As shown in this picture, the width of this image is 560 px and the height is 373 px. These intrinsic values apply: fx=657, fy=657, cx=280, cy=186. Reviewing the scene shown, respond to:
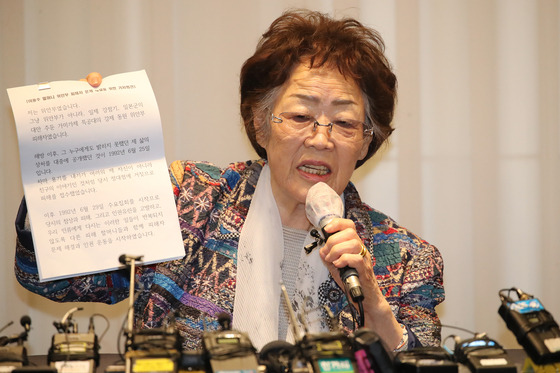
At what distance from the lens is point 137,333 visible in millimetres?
1330

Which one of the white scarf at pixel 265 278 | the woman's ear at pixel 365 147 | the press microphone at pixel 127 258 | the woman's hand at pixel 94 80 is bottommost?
the white scarf at pixel 265 278

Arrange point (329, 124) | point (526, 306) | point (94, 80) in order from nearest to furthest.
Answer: point (526, 306) → point (94, 80) → point (329, 124)

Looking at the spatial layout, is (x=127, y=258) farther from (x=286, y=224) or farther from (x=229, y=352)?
(x=286, y=224)

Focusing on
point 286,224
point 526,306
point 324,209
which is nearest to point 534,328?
point 526,306

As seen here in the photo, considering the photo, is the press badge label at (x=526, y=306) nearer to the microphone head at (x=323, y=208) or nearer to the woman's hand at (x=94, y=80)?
the microphone head at (x=323, y=208)

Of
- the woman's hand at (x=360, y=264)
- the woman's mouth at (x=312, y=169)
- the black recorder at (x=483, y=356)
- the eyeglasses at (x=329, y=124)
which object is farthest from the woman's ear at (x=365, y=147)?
the black recorder at (x=483, y=356)

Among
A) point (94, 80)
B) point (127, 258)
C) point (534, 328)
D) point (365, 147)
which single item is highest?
point (94, 80)

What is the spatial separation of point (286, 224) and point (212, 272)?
0.40 m

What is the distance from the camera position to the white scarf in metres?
2.16

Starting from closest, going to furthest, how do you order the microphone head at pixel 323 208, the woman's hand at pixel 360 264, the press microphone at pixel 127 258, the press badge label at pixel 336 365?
the press badge label at pixel 336 365
the press microphone at pixel 127 258
the woman's hand at pixel 360 264
the microphone head at pixel 323 208

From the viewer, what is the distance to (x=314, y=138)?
7.52 feet

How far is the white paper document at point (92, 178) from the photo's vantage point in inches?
69.9

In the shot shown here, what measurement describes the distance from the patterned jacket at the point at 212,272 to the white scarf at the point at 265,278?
4cm

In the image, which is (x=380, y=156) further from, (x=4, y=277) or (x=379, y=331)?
(x=4, y=277)
